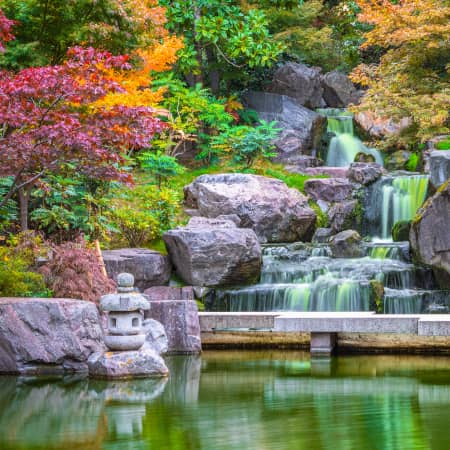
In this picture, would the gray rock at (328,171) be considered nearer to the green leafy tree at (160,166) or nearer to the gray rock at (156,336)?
the green leafy tree at (160,166)

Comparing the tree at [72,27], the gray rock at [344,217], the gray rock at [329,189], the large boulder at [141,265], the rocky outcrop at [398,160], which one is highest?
the tree at [72,27]

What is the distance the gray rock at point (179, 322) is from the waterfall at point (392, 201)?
309 inches

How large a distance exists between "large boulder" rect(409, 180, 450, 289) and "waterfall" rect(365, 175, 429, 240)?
3.19 m

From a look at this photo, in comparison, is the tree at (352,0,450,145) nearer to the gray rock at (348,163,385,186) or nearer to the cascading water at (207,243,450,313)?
the gray rock at (348,163,385,186)

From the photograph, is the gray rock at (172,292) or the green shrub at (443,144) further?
the green shrub at (443,144)

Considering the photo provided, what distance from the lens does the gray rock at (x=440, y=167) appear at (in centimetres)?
1886

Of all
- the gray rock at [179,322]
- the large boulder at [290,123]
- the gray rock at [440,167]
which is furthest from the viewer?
the large boulder at [290,123]

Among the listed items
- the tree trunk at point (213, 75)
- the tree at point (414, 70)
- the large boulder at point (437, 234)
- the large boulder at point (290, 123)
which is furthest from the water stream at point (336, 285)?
the tree trunk at point (213, 75)

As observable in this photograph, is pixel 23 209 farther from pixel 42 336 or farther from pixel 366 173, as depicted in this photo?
pixel 366 173

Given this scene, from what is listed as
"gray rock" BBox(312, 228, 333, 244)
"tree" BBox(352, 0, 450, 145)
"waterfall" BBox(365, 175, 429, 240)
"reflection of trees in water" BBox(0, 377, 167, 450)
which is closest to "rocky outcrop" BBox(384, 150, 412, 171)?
"tree" BBox(352, 0, 450, 145)

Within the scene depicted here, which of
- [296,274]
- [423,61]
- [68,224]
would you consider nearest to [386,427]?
[296,274]

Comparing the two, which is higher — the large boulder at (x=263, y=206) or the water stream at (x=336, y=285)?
the large boulder at (x=263, y=206)

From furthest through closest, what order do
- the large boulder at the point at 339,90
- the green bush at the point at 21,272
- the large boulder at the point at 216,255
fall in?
the large boulder at the point at 339,90
the large boulder at the point at 216,255
the green bush at the point at 21,272

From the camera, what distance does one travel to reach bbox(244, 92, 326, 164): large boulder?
1032 inches
